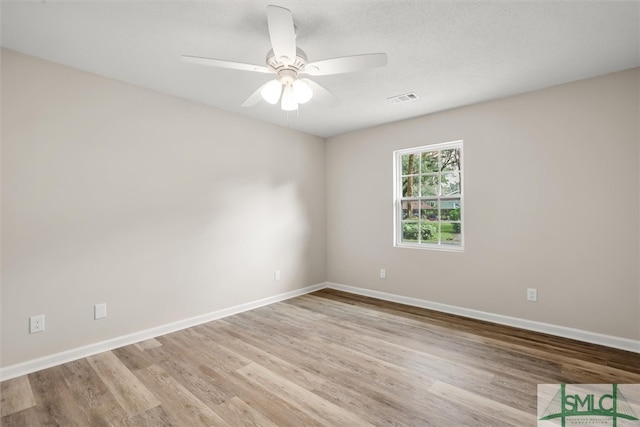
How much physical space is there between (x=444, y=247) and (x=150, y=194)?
341cm

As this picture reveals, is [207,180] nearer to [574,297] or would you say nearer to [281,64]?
[281,64]

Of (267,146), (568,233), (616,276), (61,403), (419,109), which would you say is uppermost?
(419,109)

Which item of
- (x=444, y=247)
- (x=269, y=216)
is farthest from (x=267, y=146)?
(x=444, y=247)

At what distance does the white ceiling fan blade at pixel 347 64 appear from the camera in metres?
1.77

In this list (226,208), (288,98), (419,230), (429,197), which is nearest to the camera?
(288,98)

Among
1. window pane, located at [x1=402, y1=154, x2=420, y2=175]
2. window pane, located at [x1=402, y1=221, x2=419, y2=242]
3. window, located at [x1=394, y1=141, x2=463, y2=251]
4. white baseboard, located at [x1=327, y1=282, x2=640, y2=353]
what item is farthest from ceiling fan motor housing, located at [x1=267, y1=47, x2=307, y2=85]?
white baseboard, located at [x1=327, y1=282, x2=640, y2=353]

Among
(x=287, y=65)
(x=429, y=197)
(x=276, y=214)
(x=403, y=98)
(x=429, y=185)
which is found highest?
(x=403, y=98)

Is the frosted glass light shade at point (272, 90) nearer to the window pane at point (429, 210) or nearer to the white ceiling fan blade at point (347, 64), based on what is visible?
the white ceiling fan blade at point (347, 64)

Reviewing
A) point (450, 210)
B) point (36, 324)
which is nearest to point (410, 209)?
point (450, 210)

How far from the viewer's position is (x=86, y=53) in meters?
2.36

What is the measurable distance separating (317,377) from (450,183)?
9.09ft

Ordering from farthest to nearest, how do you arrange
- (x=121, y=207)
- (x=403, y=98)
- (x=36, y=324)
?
(x=403, y=98)
(x=121, y=207)
(x=36, y=324)

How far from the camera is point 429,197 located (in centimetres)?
395

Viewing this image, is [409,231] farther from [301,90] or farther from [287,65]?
[287,65]
